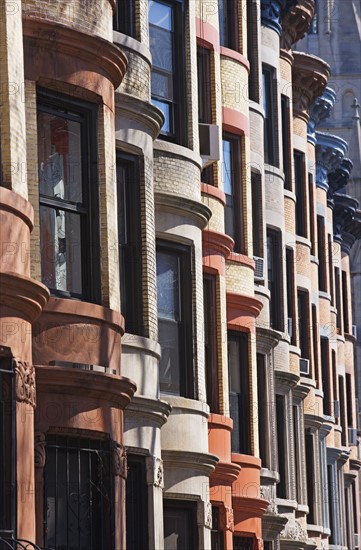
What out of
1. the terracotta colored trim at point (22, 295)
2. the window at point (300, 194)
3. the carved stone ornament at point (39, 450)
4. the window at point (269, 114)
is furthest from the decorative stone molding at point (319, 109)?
the terracotta colored trim at point (22, 295)

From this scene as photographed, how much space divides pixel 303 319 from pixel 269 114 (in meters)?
7.04

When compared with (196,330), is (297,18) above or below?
above

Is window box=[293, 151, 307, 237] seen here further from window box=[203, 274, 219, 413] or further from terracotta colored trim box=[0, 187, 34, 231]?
terracotta colored trim box=[0, 187, 34, 231]

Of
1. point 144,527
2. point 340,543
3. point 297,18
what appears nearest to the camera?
point 144,527

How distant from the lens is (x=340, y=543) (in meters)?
47.9

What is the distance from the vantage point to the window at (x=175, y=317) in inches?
1016

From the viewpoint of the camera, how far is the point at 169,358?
1022 inches

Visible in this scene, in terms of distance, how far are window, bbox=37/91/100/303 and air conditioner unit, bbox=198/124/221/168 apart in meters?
6.36

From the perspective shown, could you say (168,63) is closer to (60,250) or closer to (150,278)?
(150,278)

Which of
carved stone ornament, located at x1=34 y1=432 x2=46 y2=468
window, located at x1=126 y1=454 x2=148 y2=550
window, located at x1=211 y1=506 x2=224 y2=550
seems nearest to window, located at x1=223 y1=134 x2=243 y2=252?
window, located at x1=211 y1=506 x2=224 y2=550

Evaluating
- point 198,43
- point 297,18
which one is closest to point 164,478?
point 198,43

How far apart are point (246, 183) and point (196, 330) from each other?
645cm

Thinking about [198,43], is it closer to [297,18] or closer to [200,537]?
[200,537]

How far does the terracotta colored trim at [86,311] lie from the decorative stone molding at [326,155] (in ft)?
89.7
